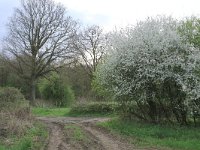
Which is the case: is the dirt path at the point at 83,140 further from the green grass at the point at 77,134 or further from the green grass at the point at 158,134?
the green grass at the point at 158,134

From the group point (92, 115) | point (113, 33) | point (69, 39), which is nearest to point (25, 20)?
point (69, 39)

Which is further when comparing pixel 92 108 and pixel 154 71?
pixel 92 108

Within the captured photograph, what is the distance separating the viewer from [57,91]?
52.0m

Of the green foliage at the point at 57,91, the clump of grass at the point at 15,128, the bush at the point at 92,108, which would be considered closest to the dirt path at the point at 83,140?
the clump of grass at the point at 15,128

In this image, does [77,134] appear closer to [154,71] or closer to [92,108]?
[154,71]

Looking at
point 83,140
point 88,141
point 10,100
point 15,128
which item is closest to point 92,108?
point 10,100

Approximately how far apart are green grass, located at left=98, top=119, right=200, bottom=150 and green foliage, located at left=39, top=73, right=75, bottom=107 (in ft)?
95.7

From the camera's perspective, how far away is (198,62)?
20953 mm

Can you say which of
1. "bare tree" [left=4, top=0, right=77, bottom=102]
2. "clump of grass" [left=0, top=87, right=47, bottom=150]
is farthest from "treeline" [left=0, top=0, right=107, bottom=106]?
"clump of grass" [left=0, top=87, right=47, bottom=150]

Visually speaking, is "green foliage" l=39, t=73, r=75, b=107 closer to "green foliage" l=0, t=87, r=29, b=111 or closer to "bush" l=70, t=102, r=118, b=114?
"bush" l=70, t=102, r=118, b=114

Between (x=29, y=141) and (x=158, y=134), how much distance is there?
6.96 metres

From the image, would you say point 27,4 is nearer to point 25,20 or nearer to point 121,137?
point 25,20

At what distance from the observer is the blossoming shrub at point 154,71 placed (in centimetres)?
2102

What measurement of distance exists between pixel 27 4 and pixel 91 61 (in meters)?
15.0
